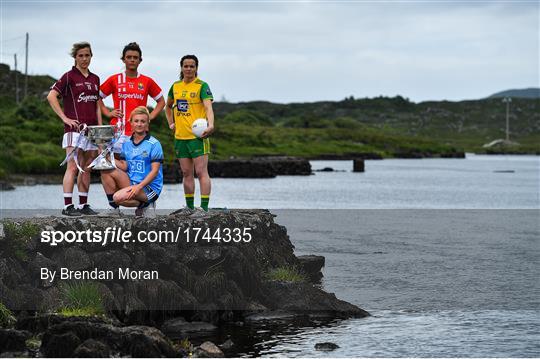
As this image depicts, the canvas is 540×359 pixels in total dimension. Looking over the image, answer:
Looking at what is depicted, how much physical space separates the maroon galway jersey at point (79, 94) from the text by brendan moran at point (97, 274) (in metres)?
2.48

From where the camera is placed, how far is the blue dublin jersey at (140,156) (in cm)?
1550

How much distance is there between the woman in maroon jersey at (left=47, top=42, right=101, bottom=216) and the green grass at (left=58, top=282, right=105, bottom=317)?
5.04 feet

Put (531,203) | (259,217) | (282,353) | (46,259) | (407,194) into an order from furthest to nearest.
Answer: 1. (407,194)
2. (531,203)
3. (259,217)
4. (46,259)
5. (282,353)

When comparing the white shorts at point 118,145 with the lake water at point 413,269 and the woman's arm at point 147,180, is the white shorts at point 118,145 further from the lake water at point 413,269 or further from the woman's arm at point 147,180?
the lake water at point 413,269

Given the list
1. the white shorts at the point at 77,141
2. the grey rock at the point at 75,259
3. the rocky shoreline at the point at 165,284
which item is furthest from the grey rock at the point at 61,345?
the white shorts at the point at 77,141

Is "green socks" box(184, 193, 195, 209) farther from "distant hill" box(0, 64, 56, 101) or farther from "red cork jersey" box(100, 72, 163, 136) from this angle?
"distant hill" box(0, 64, 56, 101)

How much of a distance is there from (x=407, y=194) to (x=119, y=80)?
49998 millimetres

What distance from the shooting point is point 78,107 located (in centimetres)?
1606

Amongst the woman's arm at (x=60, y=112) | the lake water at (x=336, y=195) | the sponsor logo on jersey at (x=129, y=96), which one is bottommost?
the lake water at (x=336, y=195)

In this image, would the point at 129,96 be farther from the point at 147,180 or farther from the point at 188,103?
the point at 147,180

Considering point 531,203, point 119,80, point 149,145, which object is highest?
point 119,80

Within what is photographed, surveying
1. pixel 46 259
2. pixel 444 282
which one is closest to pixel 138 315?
Result: pixel 46 259

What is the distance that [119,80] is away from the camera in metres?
16.2

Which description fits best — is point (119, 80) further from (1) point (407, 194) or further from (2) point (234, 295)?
(1) point (407, 194)
